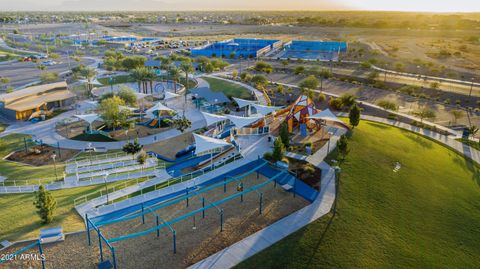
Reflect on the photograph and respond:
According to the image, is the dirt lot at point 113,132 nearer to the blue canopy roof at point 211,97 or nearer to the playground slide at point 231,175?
the blue canopy roof at point 211,97

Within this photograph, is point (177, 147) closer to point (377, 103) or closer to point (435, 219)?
point (435, 219)

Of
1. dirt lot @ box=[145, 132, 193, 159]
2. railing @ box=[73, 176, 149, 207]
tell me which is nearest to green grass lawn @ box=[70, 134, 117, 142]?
dirt lot @ box=[145, 132, 193, 159]

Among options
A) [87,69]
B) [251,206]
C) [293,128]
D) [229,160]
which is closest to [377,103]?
[293,128]

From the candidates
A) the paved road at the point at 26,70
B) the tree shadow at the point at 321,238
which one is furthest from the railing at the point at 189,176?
the paved road at the point at 26,70

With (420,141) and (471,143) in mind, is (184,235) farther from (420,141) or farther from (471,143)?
(471,143)

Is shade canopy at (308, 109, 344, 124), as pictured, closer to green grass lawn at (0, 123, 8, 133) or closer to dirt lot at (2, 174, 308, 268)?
dirt lot at (2, 174, 308, 268)

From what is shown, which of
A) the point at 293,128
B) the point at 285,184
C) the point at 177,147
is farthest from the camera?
the point at 293,128

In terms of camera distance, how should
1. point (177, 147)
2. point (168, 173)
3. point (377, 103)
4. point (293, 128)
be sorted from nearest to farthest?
point (168, 173), point (177, 147), point (293, 128), point (377, 103)

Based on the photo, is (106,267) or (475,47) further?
(475,47)
